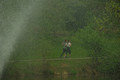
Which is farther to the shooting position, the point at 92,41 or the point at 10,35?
the point at 92,41

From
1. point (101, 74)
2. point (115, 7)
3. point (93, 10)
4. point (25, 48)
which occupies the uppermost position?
point (93, 10)

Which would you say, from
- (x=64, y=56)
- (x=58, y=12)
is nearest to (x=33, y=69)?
(x=64, y=56)

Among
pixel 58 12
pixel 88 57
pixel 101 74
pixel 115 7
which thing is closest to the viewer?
pixel 115 7

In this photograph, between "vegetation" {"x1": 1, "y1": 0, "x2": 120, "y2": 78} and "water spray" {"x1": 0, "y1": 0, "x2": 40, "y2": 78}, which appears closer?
"water spray" {"x1": 0, "y1": 0, "x2": 40, "y2": 78}

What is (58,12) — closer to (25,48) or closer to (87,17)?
(87,17)

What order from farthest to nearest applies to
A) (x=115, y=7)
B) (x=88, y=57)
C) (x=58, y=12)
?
(x=58, y=12) < (x=88, y=57) < (x=115, y=7)

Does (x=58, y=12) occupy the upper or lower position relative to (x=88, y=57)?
upper

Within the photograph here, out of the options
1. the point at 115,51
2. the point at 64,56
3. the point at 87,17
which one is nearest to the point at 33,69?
the point at 64,56

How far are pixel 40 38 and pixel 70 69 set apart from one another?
428 centimetres

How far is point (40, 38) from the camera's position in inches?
1421

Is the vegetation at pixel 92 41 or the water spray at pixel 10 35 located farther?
the vegetation at pixel 92 41

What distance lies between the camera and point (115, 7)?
3241 centimetres

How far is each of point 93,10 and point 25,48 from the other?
22279 mm

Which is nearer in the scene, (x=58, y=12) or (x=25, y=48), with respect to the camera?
(x=25, y=48)
